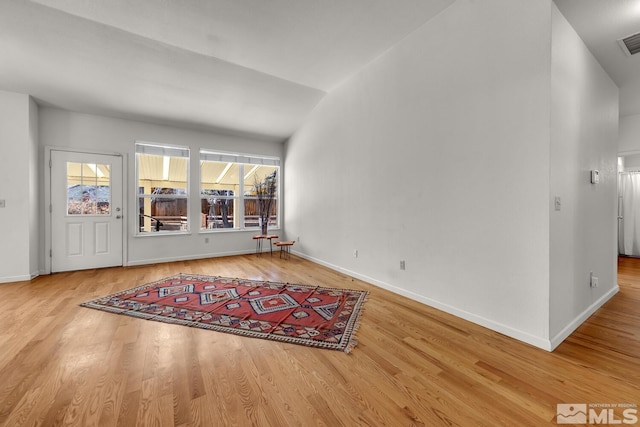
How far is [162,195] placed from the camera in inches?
206

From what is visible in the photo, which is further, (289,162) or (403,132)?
(289,162)

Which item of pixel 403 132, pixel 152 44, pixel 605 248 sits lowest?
pixel 605 248

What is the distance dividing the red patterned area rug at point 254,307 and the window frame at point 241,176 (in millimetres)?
2341

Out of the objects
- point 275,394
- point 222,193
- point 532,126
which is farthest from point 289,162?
point 275,394

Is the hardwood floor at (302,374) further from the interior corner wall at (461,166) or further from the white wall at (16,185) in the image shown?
the white wall at (16,185)

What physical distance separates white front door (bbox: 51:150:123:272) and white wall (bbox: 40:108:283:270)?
16cm

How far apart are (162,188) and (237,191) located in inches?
59.7

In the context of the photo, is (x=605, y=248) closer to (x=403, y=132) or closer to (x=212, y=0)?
(x=403, y=132)

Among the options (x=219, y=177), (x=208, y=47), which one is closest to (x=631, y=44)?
(x=208, y=47)

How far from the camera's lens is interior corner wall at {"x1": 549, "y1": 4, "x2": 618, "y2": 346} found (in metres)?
2.11

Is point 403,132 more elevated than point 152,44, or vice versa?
point 152,44

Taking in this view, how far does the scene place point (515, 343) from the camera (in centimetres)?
Result: 212

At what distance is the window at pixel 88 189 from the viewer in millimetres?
4410

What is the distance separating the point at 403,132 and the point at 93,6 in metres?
3.53
